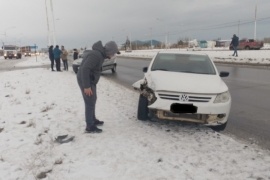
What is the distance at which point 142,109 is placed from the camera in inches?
257

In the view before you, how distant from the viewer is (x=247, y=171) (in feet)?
13.9

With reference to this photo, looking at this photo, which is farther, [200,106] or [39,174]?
[200,106]

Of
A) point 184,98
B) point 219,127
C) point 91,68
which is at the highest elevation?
point 91,68

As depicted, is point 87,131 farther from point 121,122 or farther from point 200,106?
point 200,106

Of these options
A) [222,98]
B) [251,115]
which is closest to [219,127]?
[222,98]

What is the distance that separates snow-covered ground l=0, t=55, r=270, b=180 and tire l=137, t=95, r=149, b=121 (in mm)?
160

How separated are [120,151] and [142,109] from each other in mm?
1779

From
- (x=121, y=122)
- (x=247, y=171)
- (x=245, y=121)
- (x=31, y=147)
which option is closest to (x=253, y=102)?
(x=245, y=121)

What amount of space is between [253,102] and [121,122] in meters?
4.53

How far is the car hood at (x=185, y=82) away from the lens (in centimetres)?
578

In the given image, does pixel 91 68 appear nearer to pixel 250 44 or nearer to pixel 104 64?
pixel 104 64

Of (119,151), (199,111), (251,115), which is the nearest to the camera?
(119,151)

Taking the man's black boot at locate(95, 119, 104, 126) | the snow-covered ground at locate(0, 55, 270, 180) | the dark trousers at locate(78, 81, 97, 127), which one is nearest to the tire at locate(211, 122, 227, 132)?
the snow-covered ground at locate(0, 55, 270, 180)

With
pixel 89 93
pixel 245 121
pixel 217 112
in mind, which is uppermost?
pixel 89 93
